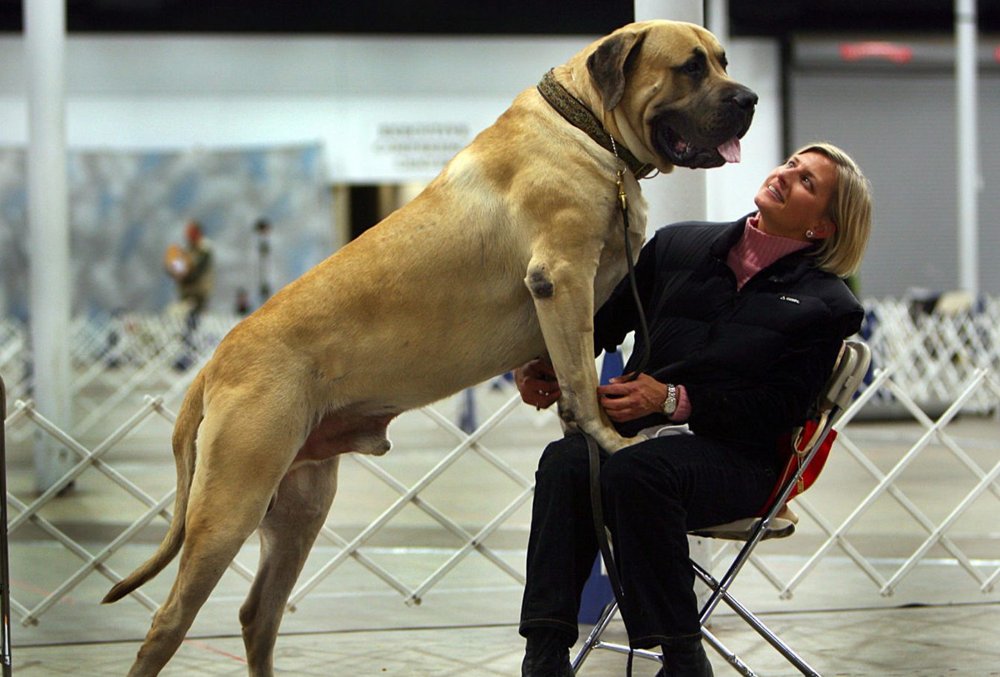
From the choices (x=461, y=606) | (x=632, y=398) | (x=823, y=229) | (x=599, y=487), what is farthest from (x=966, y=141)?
(x=599, y=487)

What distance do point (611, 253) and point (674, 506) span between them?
0.61 metres

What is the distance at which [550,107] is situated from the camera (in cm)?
271

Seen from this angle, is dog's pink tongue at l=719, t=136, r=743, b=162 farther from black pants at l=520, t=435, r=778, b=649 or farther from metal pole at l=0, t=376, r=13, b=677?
metal pole at l=0, t=376, r=13, b=677

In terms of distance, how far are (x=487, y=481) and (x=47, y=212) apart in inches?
→ 122

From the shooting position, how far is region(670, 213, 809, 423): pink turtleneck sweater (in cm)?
283

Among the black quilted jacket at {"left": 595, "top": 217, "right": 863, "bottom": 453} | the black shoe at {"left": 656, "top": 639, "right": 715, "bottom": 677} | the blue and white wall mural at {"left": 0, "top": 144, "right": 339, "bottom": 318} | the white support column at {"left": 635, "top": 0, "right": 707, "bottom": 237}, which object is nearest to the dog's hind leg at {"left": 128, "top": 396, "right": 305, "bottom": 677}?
the black quilted jacket at {"left": 595, "top": 217, "right": 863, "bottom": 453}

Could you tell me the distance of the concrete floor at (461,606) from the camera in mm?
3393

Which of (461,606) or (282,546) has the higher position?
(282,546)

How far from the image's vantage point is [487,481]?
724 centimetres

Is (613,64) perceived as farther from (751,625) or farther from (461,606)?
(461,606)

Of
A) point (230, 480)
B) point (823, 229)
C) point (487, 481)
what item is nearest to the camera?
point (230, 480)

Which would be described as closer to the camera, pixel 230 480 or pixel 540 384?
pixel 230 480

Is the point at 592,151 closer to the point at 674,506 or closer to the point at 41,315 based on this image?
the point at 674,506

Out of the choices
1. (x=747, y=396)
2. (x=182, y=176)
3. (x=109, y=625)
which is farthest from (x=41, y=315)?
(x=182, y=176)
